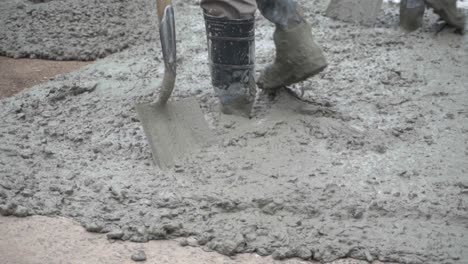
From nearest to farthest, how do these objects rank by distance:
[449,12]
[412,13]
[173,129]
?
1. [173,129]
2. [449,12]
3. [412,13]

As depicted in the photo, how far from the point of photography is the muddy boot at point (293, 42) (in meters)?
3.01

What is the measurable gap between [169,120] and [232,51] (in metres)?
0.41

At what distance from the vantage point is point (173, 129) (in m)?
2.92

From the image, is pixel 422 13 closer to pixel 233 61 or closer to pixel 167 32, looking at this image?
pixel 233 61

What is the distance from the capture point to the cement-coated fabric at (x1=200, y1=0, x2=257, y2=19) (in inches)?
115

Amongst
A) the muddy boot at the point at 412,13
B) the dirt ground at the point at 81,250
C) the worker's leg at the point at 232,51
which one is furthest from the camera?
the muddy boot at the point at 412,13

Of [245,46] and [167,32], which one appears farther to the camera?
[245,46]

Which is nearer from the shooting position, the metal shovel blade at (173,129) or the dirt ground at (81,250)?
the dirt ground at (81,250)

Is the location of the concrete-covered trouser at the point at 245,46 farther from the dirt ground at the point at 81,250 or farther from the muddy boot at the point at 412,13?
the muddy boot at the point at 412,13

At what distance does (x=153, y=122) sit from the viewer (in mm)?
2910

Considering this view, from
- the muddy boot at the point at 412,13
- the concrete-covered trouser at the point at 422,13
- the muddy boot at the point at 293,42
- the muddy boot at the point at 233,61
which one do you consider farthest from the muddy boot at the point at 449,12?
the muddy boot at the point at 233,61

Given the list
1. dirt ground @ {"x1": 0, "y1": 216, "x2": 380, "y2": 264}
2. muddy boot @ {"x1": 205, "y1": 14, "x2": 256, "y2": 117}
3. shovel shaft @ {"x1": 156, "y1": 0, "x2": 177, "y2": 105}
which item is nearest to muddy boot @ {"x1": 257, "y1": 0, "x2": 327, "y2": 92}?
muddy boot @ {"x1": 205, "y1": 14, "x2": 256, "y2": 117}

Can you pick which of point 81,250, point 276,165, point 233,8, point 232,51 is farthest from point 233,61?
point 81,250

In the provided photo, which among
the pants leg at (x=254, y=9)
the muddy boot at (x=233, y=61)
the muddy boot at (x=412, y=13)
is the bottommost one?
the muddy boot at (x=412, y=13)
